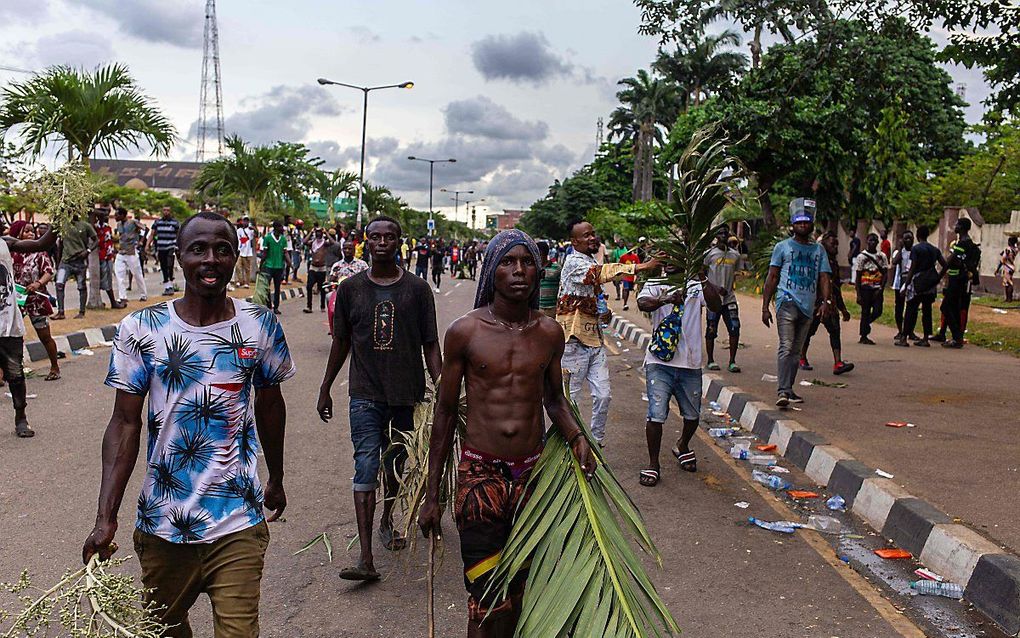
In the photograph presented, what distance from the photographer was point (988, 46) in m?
10.1

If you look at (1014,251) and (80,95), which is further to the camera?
(1014,251)

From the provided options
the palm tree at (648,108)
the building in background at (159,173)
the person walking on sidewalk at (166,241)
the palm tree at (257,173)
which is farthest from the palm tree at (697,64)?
the building in background at (159,173)

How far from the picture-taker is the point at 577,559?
3.07 meters

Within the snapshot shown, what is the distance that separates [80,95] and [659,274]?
13.0 meters

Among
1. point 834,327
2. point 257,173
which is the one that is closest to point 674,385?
point 834,327

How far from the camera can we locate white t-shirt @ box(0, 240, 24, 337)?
7.17m

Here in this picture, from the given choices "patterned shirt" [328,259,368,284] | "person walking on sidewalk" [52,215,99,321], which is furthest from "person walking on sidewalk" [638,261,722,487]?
"person walking on sidewalk" [52,215,99,321]

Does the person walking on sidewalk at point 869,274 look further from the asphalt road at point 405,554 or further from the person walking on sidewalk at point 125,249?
the person walking on sidewalk at point 125,249

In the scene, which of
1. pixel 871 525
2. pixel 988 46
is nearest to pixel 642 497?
pixel 871 525

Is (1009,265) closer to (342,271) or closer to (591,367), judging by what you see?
(342,271)

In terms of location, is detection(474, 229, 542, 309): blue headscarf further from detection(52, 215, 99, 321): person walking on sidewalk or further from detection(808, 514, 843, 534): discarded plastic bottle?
detection(52, 215, 99, 321): person walking on sidewalk

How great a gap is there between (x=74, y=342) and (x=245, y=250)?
961 centimetres

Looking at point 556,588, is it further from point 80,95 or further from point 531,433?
point 80,95

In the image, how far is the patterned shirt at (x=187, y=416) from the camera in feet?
9.25
